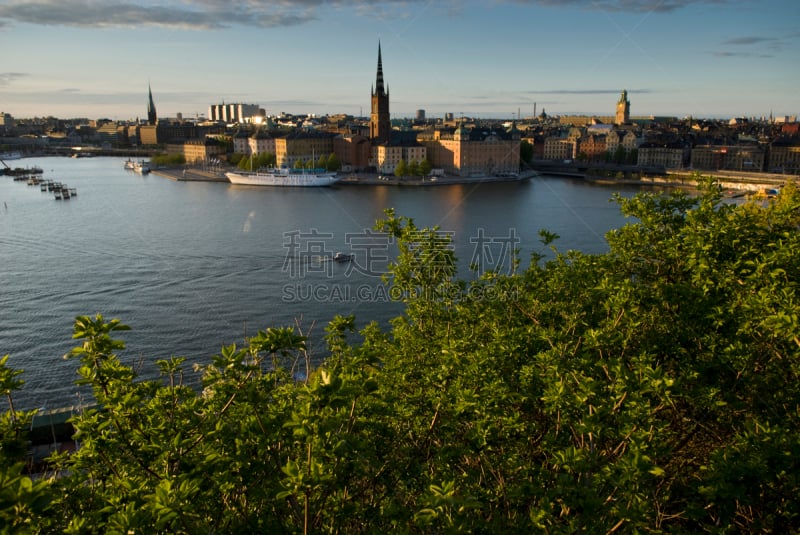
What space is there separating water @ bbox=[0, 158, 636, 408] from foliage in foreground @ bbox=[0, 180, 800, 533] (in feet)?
7.85

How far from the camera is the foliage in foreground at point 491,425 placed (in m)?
1.28

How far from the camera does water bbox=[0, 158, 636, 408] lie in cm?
701

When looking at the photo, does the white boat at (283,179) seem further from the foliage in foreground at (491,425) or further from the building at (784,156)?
the foliage in foreground at (491,425)

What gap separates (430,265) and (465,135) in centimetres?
2812

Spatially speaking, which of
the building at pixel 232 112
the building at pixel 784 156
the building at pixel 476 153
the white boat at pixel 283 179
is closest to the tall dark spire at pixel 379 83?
the building at pixel 476 153

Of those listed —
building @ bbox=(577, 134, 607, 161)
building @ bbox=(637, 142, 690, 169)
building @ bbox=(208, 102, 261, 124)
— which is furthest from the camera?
building @ bbox=(208, 102, 261, 124)

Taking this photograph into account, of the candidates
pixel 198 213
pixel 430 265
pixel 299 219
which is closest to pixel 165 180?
pixel 198 213

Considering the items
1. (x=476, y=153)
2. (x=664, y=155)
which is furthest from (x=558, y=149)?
(x=476, y=153)

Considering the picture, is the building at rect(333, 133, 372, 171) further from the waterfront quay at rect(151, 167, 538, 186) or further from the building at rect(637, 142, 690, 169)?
the building at rect(637, 142, 690, 169)

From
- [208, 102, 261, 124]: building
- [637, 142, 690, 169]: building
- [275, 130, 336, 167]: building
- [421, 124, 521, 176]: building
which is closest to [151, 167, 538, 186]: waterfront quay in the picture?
[421, 124, 521, 176]: building

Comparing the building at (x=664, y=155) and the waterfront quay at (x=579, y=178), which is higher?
the building at (x=664, y=155)

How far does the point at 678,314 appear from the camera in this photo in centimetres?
236

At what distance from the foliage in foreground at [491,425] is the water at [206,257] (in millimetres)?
2391

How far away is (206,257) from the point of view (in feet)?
35.4
